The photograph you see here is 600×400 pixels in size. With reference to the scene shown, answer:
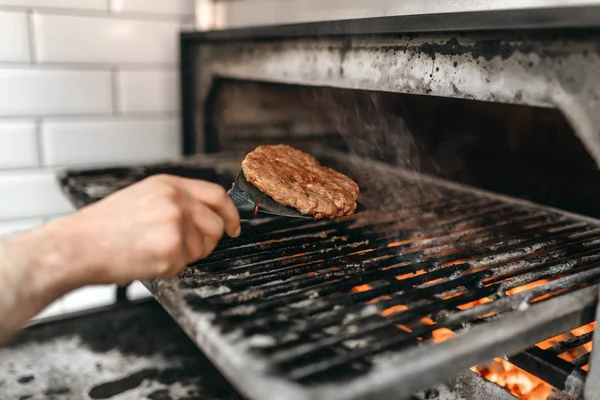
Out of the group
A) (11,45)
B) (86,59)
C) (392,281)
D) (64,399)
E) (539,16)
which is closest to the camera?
(539,16)

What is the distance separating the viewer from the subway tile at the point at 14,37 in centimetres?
150

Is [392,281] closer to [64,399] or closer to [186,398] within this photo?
[186,398]

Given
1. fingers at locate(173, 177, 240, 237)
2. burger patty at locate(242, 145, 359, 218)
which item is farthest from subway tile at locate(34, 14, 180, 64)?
fingers at locate(173, 177, 240, 237)

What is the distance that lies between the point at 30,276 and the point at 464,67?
685 millimetres

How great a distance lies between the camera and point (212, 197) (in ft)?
2.56

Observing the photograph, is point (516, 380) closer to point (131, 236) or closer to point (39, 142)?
point (131, 236)

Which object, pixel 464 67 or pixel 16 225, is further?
pixel 16 225

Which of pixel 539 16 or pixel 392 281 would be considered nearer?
pixel 539 16

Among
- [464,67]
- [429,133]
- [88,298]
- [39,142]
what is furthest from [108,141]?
[464,67]

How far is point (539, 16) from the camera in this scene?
0.67 metres

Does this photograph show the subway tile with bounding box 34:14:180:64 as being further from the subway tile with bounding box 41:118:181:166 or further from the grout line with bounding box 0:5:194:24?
the subway tile with bounding box 41:118:181:166

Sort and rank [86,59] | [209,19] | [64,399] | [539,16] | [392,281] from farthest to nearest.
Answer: [209,19], [86,59], [64,399], [392,281], [539,16]

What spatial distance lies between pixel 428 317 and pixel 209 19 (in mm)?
1354

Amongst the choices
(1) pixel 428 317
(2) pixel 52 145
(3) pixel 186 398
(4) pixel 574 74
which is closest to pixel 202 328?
(1) pixel 428 317
